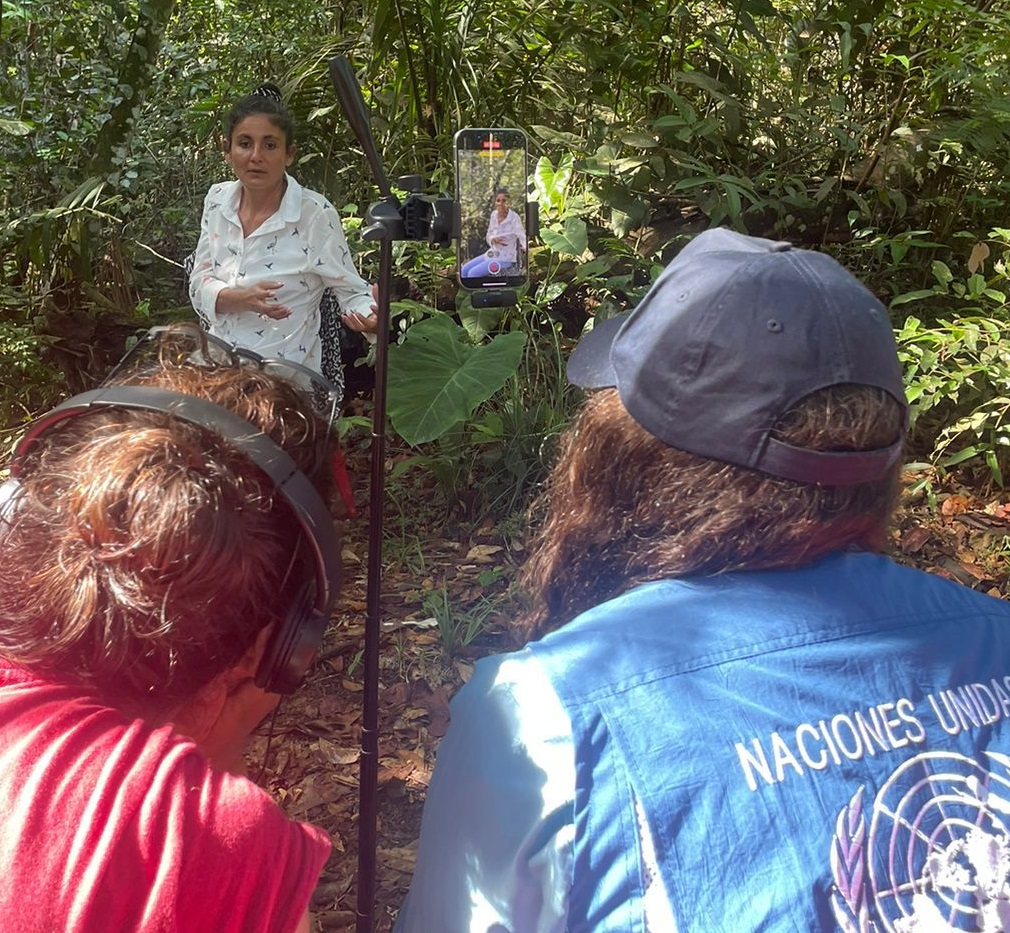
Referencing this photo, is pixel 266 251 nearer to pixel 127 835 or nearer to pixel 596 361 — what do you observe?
pixel 596 361

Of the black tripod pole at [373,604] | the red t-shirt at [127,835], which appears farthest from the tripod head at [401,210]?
the red t-shirt at [127,835]

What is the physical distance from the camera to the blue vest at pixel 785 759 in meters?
0.79

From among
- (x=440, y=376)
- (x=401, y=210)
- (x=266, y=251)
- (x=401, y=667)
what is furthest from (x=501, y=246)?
(x=266, y=251)

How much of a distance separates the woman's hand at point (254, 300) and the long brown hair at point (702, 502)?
2184 mm

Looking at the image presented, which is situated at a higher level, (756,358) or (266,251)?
(756,358)

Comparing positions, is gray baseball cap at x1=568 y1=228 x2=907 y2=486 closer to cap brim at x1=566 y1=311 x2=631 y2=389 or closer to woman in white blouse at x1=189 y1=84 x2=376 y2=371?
cap brim at x1=566 y1=311 x2=631 y2=389

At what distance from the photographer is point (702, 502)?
3.28 ft

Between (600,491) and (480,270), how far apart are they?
2.19ft

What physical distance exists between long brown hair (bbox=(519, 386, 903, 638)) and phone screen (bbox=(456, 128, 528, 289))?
0.57 m

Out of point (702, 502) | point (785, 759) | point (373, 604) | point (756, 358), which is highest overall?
point (756, 358)

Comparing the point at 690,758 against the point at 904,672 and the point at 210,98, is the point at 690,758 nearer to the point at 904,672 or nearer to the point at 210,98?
the point at 904,672

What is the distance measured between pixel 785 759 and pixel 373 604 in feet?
2.10

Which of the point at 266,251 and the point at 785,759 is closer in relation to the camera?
the point at 785,759

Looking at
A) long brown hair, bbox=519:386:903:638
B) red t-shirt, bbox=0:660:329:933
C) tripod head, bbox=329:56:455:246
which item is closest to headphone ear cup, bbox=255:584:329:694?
red t-shirt, bbox=0:660:329:933
